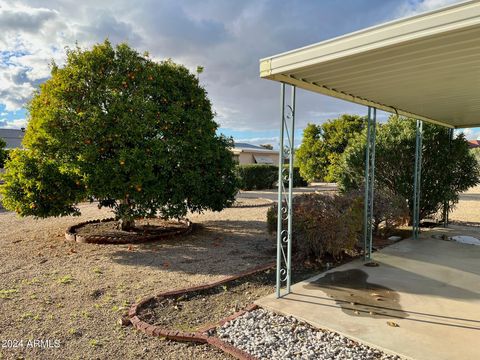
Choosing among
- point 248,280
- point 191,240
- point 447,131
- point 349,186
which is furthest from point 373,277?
point 447,131

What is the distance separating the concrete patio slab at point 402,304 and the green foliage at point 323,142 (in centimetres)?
1545

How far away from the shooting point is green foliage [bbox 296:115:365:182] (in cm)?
2077

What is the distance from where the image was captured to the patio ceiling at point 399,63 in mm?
2607

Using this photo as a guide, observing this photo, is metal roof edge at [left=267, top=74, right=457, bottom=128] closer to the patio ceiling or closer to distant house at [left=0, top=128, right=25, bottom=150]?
the patio ceiling

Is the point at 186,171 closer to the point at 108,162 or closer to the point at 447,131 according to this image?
the point at 108,162

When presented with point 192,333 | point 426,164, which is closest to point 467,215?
point 426,164

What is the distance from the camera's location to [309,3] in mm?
5293

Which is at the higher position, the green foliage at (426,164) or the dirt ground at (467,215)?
the green foliage at (426,164)

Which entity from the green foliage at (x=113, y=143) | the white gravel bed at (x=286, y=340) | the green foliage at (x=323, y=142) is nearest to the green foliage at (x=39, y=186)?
the green foliage at (x=113, y=143)

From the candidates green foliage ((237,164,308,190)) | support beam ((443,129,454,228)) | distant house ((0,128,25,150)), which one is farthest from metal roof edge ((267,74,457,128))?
distant house ((0,128,25,150))

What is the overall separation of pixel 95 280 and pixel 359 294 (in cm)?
350

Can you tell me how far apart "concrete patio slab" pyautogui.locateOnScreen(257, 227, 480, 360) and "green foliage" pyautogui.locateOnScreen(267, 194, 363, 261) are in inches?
15.8

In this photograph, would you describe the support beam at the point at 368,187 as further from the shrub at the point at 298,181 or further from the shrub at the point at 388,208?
the shrub at the point at 298,181

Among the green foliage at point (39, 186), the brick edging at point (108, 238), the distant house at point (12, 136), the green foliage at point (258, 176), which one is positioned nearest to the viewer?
the green foliage at point (39, 186)
